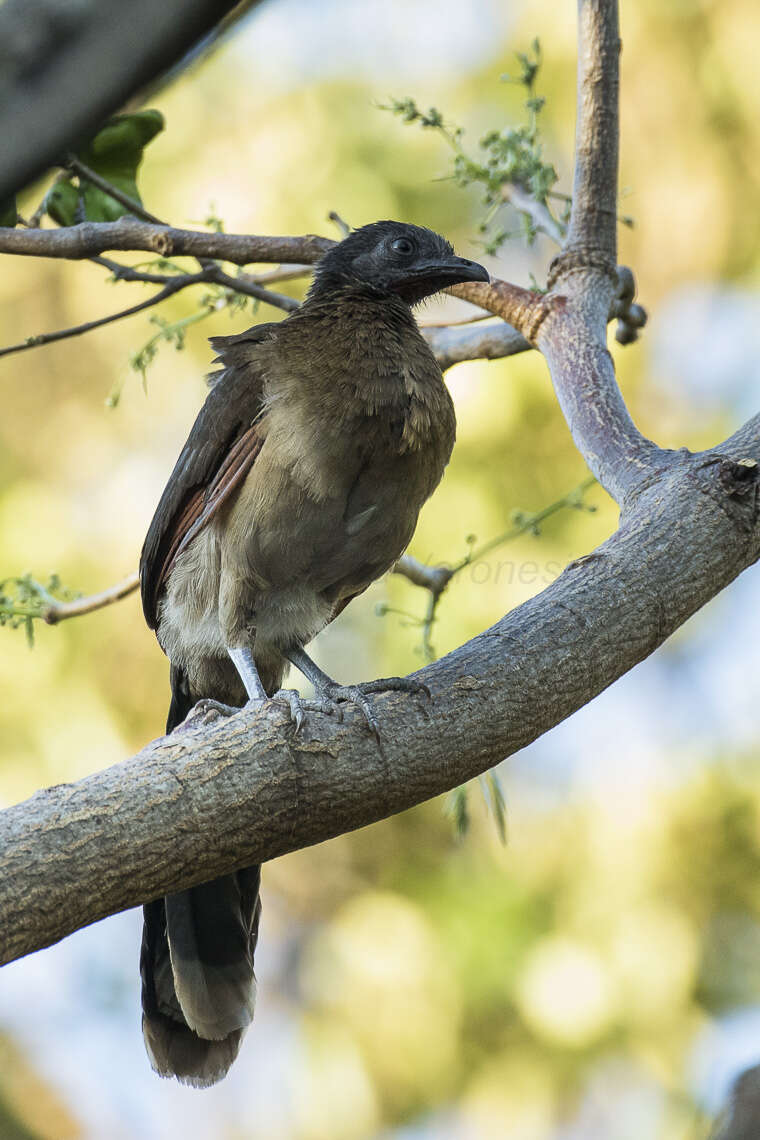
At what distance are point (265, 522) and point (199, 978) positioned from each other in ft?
4.76

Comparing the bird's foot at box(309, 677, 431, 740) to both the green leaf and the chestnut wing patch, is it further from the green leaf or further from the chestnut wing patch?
the green leaf

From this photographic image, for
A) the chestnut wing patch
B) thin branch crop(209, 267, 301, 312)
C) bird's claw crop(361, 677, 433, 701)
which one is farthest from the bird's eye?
bird's claw crop(361, 677, 433, 701)

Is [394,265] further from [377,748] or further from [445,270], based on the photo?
[377,748]

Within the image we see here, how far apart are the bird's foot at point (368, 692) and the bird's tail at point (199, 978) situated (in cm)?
103

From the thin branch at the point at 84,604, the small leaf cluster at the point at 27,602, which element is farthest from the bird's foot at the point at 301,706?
the thin branch at the point at 84,604

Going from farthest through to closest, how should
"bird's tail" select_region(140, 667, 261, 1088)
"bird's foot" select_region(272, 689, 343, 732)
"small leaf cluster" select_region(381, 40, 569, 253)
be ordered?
"small leaf cluster" select_region(381, 40, 569, 253) → "bird's tail" select_region(140, 667, 261, 1088) → "bird's foot" select_region(272, 689, 343, 732)

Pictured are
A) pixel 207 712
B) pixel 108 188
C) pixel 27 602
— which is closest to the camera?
pixel 207 712

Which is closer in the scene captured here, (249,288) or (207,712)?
(207,712)

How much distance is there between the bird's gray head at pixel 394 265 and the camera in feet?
14.0

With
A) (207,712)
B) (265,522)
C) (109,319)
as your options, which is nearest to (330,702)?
(207,712)

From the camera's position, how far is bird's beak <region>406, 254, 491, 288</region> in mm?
4254

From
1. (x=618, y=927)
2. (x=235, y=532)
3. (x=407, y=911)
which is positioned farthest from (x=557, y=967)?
(x=235, y=532)

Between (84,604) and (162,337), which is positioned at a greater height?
(162,337)

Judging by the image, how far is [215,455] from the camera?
12.9ft
